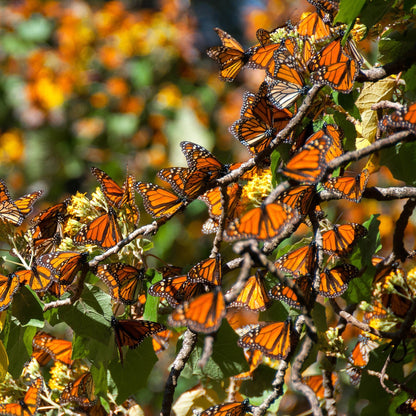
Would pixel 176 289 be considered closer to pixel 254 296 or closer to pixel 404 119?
pixel 254 296

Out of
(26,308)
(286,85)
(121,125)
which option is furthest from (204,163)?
(121,125)

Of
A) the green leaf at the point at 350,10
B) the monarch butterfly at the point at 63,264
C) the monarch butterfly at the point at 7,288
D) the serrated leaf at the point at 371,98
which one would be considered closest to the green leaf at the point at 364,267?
the serrated leaf at the point at 371,98

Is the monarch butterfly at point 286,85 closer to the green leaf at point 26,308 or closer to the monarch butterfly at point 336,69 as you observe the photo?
the monarch butterfly at point 336,69

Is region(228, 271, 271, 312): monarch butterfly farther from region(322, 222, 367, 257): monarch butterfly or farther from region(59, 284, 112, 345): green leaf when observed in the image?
region(59, 284, 112, 345): green leaf

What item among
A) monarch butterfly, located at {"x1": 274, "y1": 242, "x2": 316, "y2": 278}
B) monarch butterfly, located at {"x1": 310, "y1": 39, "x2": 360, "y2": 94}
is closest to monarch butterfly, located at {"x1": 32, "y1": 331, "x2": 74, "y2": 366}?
monarch butterfly, located at {"x1": 274, "y1": 242, "x2": 316, "y2": 278}

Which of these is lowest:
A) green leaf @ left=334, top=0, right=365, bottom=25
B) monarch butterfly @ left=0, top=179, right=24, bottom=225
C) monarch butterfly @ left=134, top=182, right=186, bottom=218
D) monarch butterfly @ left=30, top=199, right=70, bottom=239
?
monarch butterfly @ left=134, top=182, right=186, bottom=218

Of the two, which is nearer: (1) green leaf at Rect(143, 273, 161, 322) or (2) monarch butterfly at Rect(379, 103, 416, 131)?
(2) monarch butterfly at Rect(379, 103, 416, 131)
